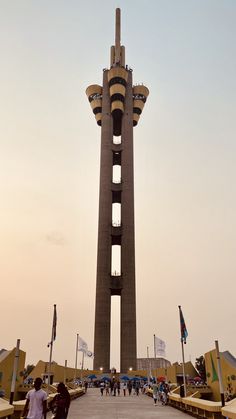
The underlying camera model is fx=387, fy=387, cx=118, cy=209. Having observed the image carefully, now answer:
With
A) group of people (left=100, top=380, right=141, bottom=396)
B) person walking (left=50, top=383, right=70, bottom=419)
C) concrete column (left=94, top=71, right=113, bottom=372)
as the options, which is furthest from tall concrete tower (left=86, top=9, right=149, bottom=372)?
person walking (left=50, top=383, right=70, bottom=419)

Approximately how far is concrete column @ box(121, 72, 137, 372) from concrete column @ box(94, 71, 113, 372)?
288 centimetres

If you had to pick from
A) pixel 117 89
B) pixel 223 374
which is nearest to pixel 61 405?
pixel 223 374

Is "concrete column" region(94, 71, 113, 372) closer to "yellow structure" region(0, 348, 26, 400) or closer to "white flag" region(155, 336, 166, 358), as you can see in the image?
"yellow structure" region(0, 348, 26, 400)

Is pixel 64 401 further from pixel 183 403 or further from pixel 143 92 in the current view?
pixel 143 92

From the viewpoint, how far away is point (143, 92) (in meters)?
Answer: 95.5

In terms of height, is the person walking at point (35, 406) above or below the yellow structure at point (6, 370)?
below

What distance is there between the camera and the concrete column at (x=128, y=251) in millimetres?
72562

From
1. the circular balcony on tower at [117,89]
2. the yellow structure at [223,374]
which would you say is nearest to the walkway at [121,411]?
the yellow structure at [223,374]

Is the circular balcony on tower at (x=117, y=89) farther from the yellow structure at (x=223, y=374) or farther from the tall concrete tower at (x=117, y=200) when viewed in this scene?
the yellow structure at (x=223, y=374)

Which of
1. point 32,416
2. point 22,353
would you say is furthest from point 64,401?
point 22,353

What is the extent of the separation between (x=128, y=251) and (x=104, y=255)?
4.99 metres

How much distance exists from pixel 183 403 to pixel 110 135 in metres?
68.6

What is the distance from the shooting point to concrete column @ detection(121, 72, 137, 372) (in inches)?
2857

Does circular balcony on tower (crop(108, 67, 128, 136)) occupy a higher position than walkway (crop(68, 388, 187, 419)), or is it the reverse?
circular balcony on tower (crop(108, 67, 128, 136))
